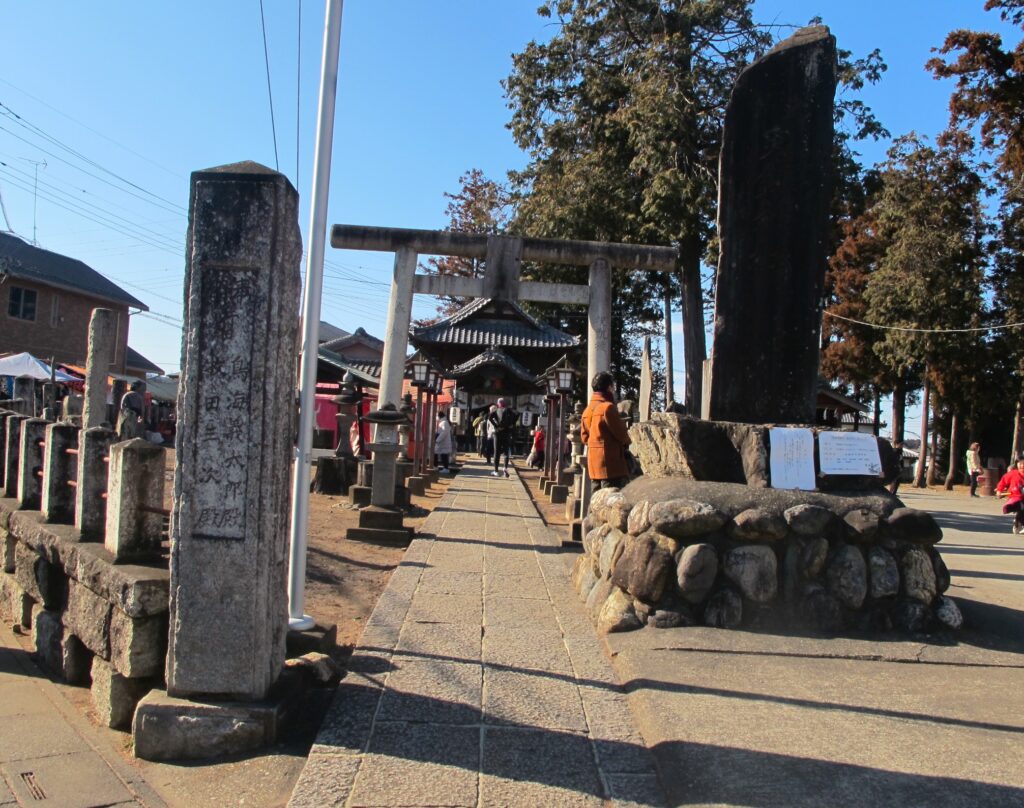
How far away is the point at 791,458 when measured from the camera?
17.8 feet

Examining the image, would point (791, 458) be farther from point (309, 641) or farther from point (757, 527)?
point (309, 641)

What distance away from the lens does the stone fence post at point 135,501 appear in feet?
14.1

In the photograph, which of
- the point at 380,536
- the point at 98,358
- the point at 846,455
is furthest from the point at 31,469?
the point at 846,455

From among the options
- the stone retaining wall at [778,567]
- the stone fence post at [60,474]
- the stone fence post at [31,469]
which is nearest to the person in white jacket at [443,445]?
the stone fence post at [31,469]

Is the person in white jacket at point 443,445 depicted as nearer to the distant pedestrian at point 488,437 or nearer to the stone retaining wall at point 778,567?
the distant pedestrian at point 488,437

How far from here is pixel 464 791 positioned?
2.94 metres

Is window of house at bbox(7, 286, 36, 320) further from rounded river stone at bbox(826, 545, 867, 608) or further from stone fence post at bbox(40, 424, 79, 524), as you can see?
rounded river stone at bbox(826, 545, 867, 608)

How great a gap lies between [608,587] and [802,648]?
52.7 inches

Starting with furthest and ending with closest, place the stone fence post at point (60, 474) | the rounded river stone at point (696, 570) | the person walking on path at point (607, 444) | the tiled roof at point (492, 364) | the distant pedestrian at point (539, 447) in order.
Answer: the tiled roof at point (492, 364)
the distant pedestrian at point (539, 447)
the person walking on path at point (607, 444)
the stone fence post at point (60, 474)
the rounded river stone at point (696, 570)

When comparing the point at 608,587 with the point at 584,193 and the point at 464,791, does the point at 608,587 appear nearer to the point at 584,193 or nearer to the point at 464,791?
the point at 464,791

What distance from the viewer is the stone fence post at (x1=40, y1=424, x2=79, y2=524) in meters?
5.64

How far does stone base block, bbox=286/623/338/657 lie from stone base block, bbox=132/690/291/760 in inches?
30.8

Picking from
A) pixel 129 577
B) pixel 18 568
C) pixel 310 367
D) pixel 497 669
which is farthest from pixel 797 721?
pixel 18 568

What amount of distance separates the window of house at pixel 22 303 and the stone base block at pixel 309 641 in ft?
90.5
